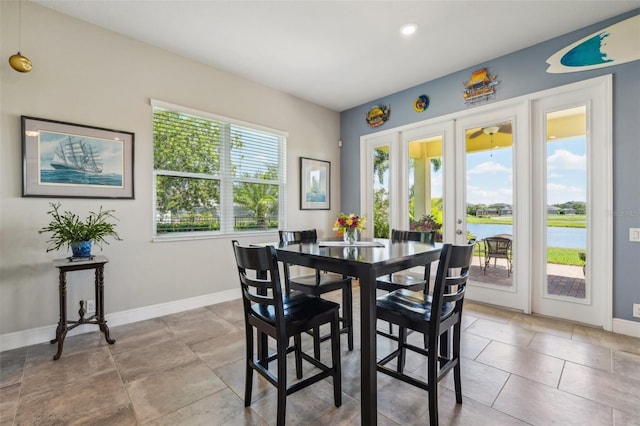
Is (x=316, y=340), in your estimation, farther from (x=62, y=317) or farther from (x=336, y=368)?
(x=62, y=317)

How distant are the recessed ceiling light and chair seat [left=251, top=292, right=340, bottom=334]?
270cm

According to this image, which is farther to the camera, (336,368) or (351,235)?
(351,235)

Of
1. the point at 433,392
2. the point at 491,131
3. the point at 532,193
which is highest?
the point at 491,131

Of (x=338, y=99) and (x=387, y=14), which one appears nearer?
(x=387, y=14)

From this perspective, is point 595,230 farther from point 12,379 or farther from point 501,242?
point 12,379

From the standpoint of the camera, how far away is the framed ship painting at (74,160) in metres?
2.48

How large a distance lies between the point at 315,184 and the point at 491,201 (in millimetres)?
2556

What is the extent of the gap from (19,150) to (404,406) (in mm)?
3560

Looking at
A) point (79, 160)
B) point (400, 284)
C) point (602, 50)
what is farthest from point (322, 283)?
point (602, 50)

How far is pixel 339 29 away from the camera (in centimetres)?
285

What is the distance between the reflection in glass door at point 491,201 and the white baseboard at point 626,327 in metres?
0.89

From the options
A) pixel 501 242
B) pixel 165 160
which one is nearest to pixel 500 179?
pixel 501 242

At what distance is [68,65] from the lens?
2.66m

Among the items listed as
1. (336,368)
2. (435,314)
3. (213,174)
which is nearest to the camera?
(435,314)
